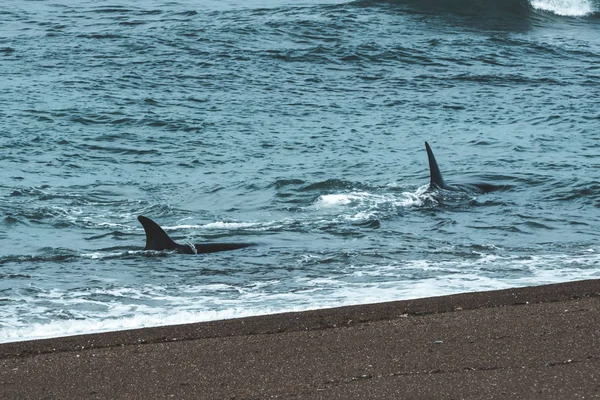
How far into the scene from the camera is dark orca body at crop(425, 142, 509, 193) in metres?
12.2

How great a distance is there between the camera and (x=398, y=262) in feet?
29.9

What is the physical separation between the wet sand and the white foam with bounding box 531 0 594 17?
26.0 metres

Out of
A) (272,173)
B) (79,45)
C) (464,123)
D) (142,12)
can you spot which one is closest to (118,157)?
(272,173)

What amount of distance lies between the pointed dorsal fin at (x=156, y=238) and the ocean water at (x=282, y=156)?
0.44 feet

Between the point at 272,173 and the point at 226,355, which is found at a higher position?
the point at 226,355

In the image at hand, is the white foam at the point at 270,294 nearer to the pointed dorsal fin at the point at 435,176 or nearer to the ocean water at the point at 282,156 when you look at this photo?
the ocean water at the point at 282,156

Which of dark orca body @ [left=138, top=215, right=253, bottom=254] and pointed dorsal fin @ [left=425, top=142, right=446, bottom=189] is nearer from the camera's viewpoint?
dark orca body @ [left=138, top=215, right=253, bottom=254]

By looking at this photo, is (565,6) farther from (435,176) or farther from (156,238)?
(156,238)

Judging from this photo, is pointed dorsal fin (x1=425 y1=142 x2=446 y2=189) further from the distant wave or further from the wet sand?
the distant wave

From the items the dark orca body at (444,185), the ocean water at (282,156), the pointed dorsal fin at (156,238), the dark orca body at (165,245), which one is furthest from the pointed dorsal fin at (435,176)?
the pointed dorsal fin at (156,238)

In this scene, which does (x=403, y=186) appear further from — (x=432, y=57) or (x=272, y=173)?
(x=432, y=57)

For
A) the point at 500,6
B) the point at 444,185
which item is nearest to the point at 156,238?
the point at 444,185

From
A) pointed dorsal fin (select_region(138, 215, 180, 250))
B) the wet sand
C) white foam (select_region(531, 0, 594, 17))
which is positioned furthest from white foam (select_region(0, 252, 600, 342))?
white foam (select_region(531, 0, 594, 17))

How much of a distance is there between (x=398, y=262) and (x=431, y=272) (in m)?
0.53
